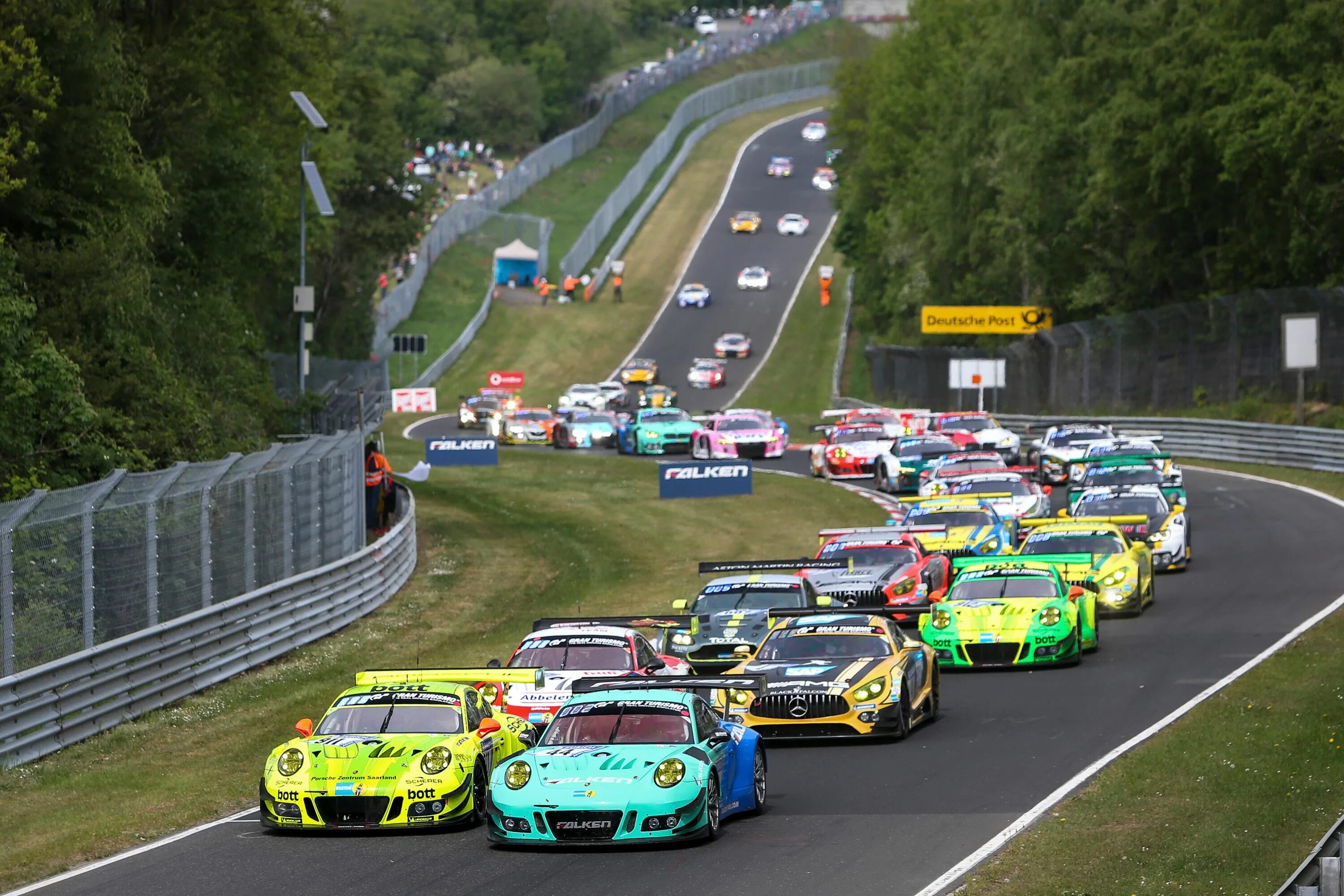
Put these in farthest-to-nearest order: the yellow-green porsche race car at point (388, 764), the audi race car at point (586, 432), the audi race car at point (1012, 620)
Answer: the audi race car at point (586, 432), the audi race car at point (1012, 620), the yellow-green porsche race car at point (388, 764)

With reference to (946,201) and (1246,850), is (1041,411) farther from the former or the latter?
(1246,850)

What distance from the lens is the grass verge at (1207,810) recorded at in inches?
456

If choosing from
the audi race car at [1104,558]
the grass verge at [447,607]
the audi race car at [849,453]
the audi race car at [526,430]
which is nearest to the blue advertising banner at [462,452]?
the grass verge at [447,607]

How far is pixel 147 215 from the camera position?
29938 millimetres

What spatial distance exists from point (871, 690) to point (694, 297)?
279 ft

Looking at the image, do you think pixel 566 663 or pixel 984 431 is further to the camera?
pixel 984 431

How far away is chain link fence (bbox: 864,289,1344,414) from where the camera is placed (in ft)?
165

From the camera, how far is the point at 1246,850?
12367mm

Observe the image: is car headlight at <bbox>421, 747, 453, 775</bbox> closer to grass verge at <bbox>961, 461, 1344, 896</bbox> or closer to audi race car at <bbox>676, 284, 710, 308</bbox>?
grass verge at <bbox>961, 461, 1344, 896</bbox>

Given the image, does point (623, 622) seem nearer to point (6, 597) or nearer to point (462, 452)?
point (6, 597)

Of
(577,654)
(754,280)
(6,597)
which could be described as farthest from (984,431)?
(754,280)

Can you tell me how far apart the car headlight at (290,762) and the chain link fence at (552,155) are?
238ft

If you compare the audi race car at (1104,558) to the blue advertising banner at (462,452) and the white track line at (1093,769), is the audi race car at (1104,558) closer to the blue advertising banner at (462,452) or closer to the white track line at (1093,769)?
the white track line at (1093,769)

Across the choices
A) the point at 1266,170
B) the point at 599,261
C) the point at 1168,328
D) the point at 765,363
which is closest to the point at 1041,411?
the point at 1168,328
